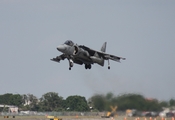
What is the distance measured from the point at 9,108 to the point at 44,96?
1173cm

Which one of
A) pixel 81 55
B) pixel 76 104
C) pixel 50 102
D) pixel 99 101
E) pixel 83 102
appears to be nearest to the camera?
pixel 99 101

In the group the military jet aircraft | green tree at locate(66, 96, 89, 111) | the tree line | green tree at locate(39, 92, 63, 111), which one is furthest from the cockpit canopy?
green tree at locate(39, 92, 63, 111)

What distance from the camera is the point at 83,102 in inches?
3989

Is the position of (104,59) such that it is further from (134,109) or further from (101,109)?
(134,109)

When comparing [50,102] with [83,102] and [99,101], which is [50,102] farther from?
[99,101]

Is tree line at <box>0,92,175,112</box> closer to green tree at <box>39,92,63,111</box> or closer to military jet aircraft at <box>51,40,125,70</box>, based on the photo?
green tree at <box>39,92,63,111</box>

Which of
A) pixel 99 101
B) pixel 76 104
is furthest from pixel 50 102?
pixel 99 101

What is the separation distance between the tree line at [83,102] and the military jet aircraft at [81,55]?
12.9ft

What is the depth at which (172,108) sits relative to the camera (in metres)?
38.9

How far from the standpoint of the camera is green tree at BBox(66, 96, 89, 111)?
315ft

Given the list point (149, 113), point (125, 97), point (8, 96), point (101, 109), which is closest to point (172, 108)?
point (149, 113)

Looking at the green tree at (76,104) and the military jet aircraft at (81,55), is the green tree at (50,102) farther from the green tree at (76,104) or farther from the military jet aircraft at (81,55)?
the military jet aircraft at (81,55)

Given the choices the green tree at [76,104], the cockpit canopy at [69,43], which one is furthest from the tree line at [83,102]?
the cockpit canopy at [69,43]

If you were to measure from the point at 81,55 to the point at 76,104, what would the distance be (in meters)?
57.4
